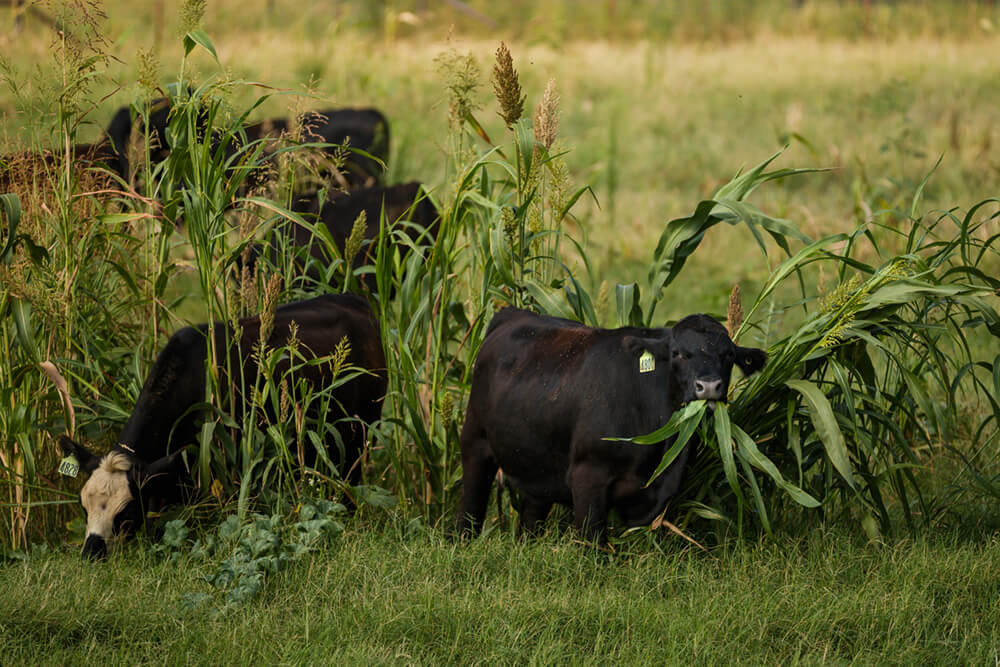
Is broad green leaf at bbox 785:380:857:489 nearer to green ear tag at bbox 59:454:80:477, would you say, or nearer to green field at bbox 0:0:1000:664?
green field at bbox 0:0:1000:664

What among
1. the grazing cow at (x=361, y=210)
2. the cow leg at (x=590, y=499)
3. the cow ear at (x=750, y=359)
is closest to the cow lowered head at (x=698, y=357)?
the cow ear at (x=750, y=359)

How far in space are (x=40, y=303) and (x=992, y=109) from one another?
1340 centimetres

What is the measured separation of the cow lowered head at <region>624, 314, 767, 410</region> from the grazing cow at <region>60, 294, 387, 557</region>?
1.51 metres

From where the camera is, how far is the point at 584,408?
4.85 meters

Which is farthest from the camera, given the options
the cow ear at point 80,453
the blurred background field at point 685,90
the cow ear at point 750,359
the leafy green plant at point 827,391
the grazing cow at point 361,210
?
the blurred background field at point 685,90

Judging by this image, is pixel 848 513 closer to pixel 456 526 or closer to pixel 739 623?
→ pixel 739 623

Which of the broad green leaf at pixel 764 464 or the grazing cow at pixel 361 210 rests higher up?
the grazing cow at pixel 361 210

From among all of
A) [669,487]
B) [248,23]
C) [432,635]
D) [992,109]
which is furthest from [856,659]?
[248,23]

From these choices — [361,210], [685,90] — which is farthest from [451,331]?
[685,90]

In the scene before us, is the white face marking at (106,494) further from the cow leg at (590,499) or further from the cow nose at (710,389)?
the cow nose at (710,389)

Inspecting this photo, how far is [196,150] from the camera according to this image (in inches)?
199

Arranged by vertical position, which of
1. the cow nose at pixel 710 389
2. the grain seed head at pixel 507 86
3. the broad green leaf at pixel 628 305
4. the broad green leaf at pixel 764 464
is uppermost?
the grain seed head at pixel 507 86

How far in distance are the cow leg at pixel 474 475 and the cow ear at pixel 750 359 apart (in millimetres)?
1187

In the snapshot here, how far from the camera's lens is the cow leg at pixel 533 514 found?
5211 millimetres
